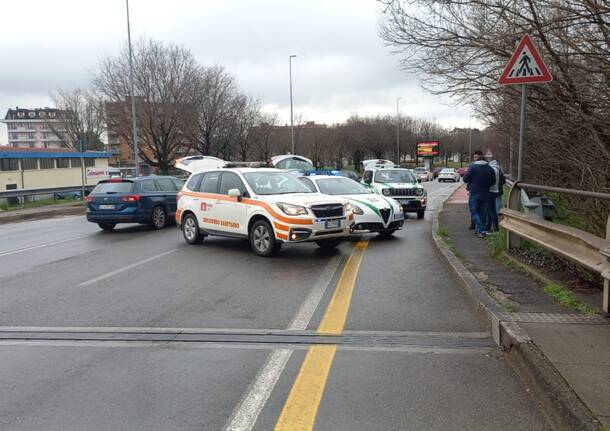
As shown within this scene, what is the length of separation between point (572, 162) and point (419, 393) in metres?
6.82

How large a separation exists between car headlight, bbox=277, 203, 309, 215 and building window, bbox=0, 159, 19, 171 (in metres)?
28.5

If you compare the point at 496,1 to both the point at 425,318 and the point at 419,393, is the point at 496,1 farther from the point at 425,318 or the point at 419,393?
the point at 419,393

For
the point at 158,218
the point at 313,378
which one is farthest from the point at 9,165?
the point at 313,378

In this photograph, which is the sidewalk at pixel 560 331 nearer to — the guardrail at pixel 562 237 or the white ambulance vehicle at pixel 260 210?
the guardrail at pixel 562 237

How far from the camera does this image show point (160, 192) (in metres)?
16.0

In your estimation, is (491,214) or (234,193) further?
(491,214)

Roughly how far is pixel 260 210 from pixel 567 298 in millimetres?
5666

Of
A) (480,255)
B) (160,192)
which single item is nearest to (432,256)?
(480,255)

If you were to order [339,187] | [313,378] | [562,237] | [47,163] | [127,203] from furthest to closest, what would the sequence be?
[47,163] < [127,203] < [339,187] < [562,237] < [313,378]

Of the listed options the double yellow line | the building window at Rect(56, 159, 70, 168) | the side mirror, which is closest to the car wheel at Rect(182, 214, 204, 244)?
the side mirror

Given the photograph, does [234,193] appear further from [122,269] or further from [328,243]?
[122,269]

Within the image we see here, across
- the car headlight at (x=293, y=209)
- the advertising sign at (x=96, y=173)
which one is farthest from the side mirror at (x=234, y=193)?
the advertising sign at (x=96, y=173)

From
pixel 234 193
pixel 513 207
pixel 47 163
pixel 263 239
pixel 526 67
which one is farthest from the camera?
pixel 47 163

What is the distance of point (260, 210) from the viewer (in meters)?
9.88
